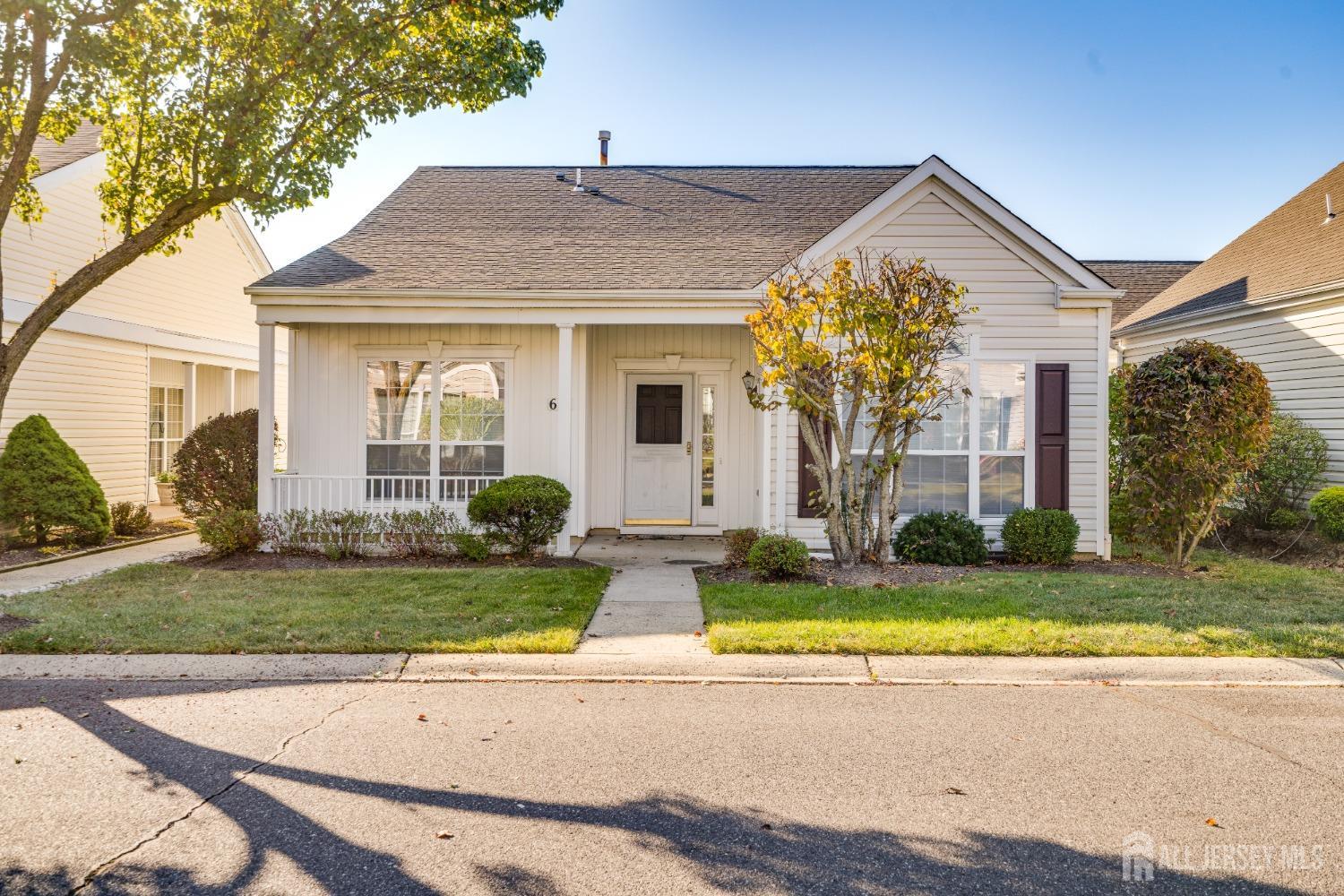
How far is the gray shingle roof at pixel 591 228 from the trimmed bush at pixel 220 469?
2.81 m

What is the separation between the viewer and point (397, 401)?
11.8m

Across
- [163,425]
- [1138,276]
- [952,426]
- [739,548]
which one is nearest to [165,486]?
[163,425]

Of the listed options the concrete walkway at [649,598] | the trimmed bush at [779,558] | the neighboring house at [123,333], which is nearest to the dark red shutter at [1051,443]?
the trimmed bush at [779,558]

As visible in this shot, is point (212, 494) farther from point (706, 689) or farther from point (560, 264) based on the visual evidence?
point (706, 689)

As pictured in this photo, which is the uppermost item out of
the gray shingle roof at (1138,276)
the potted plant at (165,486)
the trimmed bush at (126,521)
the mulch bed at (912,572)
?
the gray shingle roof at (1138,276)

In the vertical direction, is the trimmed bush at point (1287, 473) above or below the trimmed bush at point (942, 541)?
above

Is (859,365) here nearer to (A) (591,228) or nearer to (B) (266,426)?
(A) (591,228)

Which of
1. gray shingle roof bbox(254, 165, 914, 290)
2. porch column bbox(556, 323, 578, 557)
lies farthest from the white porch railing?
gray shingle roof bbox(254, 165, 914, 290)

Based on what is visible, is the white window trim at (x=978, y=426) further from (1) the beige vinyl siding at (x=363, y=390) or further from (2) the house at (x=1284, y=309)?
(1) the beige vinyl siding at (x=363, y=390)

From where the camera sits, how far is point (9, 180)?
7152 mm

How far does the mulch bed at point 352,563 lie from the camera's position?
980 centimetres

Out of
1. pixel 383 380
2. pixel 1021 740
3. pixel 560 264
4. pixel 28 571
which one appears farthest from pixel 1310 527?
pixel 28 571

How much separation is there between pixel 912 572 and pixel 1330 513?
583cm

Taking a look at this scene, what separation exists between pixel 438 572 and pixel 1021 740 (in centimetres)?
645
